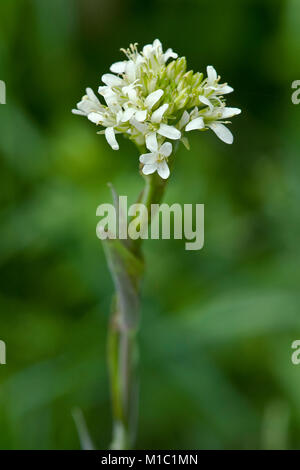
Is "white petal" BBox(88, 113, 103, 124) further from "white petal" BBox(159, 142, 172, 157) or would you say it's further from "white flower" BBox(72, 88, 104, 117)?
"white petal" BBox(159, 142, 172, 157)

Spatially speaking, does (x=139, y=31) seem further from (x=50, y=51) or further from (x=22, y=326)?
(x=22, y=326)

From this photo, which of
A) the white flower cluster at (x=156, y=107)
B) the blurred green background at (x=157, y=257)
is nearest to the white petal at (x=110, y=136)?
the white flower cluster at (x=156, y=107)

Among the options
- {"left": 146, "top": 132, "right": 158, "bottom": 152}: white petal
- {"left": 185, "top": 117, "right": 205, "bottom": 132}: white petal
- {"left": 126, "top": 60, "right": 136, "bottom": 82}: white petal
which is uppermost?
{"left": 126, "top": 60, "right": 136, "bottom": 82}: white petal

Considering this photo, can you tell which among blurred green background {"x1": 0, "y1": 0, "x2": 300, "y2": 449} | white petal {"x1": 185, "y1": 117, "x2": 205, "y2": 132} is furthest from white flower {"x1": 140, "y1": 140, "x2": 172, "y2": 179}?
blurred green background {"x1": 0, "y1": 0, "x2": 300, "y2": 449}

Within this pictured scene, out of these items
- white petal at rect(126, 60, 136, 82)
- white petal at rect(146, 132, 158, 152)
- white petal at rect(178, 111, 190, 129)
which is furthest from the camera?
white petal at rect(126, 60, 136, 82)

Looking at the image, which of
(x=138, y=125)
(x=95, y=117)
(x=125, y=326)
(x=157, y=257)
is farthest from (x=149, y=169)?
(x=157, y=257)

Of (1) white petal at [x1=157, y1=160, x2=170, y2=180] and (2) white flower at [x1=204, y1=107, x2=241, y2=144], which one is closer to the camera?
(1) white petal at [x1=157, y1=160, x2=170, y2=180]

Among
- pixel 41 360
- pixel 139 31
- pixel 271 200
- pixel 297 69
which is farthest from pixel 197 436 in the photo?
pixel 139 31
